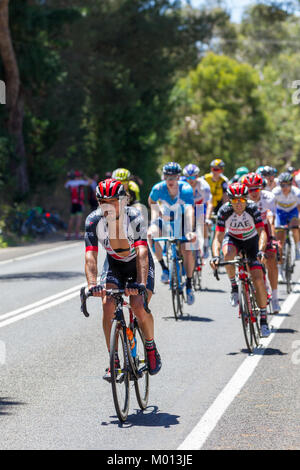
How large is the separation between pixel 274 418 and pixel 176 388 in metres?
1.41

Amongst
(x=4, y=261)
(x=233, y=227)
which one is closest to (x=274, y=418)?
(x=233, y=227)

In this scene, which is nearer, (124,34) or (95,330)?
(95,330)

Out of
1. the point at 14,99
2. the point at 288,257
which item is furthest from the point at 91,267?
the point at 14,99

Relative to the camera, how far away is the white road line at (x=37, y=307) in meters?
12.7

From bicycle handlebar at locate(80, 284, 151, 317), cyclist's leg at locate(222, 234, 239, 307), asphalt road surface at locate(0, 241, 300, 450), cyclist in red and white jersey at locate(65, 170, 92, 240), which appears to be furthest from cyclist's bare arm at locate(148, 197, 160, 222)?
cyclist in red and white jersey at locate(65, 170, 92, 240)

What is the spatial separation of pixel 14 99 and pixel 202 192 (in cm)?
1530

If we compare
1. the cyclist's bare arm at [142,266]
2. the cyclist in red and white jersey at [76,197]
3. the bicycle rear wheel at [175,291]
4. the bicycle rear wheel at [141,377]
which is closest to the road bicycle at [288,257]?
the bicycle rear wheel at [175,291]

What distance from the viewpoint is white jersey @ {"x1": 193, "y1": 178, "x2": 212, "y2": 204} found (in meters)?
16.7

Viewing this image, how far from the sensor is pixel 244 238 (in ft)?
35.9

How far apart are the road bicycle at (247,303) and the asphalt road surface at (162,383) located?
6.9 inches

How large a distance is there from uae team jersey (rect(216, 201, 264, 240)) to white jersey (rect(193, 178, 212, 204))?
5744mm

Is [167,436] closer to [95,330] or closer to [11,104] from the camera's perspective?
[95,330]

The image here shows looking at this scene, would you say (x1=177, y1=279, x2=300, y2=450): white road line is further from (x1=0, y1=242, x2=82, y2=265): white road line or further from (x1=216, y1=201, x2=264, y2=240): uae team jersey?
(x1=0, y1=242, x2=82, y2=265): white road line

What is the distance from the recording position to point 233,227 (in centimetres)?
1088
